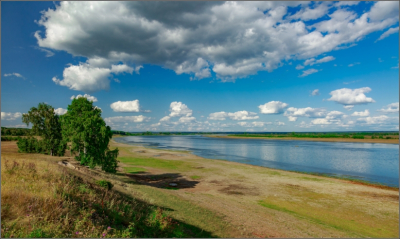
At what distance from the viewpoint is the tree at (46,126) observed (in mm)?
40281

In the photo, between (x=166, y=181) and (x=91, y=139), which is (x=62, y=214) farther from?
(x=166, y=181)

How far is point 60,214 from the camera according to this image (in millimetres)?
8773

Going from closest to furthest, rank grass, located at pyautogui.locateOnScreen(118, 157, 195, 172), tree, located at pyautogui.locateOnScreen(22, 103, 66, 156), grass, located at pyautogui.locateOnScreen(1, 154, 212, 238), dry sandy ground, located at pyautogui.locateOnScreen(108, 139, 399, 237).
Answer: grass, located at pyautogui.locateOnScreen(1, 154, 212, 238) < dry sandy ground, located at pyautogui.locateOnScreen(108, 139, 399, 237) < tree, located at pyautogui.locateOnScreen(22, 103, 66, 156) < grass, located at pyautogui.locateOnScreen(118, 157, 195, 172)

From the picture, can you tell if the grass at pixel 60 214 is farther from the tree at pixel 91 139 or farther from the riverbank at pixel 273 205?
the tree at pixel 91 139

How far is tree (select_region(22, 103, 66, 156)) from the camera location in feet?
132

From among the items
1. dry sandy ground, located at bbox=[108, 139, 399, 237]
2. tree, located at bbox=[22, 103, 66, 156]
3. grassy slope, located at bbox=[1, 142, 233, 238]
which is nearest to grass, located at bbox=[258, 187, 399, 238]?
dry sandy ground, located at bbox=[108, 139, 399, 237]

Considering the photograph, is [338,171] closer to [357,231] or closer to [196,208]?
[357,231]

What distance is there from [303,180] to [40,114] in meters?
54.0

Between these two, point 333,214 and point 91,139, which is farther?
point 91,139

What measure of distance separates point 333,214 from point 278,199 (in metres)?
6.28

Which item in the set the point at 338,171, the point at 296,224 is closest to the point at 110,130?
the point at 296,224

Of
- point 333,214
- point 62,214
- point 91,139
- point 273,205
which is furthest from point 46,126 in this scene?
point 333,214

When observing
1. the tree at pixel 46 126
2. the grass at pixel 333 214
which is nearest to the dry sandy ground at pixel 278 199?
the grass at pixel 333 214

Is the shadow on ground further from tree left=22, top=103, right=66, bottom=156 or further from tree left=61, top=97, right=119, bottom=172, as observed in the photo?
tree left=22, top=103, right=66, bottom=156
